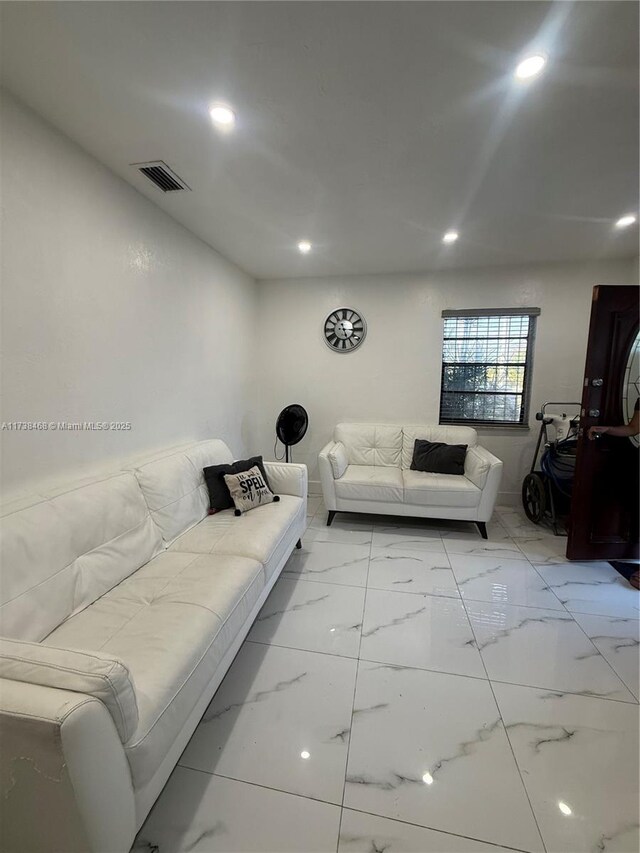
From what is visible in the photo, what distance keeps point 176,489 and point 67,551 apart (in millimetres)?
757

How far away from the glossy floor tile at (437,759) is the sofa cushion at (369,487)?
5.32 ft

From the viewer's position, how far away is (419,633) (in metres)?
1.97

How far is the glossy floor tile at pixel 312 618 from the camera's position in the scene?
1896 millimetres

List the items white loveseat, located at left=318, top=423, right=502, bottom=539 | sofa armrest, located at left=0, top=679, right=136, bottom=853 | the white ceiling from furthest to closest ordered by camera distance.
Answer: white loveseat, located at left=318, top=423, right=502, bottom=539
the white ceiling
sofa armrest, located at left=0, top=679, right=136, bottom=853

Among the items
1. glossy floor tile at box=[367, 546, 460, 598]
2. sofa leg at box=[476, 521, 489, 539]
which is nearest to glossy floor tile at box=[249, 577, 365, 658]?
glossy floor tile at box=[367, 546, 460, 598]

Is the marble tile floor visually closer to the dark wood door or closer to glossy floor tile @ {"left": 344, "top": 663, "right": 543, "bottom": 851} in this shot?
glossy floor tile @ {"left": 344, "top": 663, "right": 543, "bottom": 851}

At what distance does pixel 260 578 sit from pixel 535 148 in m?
2.61

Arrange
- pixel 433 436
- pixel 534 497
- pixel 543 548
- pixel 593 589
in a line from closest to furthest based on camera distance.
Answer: pixel 593 589 → pixel 543 548 → pixel 534 497 → pixel 433 436

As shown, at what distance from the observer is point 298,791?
1229 millimetres

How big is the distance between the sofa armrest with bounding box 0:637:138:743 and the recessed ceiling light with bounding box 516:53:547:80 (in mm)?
2407

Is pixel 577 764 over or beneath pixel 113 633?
beneath

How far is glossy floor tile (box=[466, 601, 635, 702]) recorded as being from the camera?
166cm

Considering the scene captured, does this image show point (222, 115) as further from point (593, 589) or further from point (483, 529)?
point (593, 589)

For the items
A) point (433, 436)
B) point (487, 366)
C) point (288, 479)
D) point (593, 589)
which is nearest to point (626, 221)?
point (487, 366)
